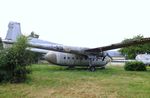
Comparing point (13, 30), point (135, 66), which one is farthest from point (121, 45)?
point (13, 30)

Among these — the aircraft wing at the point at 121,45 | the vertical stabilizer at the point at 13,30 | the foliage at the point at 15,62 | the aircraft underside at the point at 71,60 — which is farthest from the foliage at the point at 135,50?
the foliage at the point at 15,62

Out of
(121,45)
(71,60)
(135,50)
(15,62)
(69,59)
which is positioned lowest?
(15,62)

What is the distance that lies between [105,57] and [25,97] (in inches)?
832

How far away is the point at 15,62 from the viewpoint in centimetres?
1792

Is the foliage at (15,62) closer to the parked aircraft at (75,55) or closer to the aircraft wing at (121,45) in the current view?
the parked aircraft at (75,55)

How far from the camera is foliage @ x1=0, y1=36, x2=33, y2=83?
17.6 metres

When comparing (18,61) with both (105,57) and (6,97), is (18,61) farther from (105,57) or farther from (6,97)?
(105,57)

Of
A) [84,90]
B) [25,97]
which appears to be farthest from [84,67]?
[25,97]

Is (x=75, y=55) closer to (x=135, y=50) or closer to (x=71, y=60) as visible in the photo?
(x=71, y=60)

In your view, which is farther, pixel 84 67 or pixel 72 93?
pixel 84 67

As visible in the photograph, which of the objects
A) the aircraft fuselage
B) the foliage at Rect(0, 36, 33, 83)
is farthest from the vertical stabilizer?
the foliage at Rect(0, 36, 33, 83)

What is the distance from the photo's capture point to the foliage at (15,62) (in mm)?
17641

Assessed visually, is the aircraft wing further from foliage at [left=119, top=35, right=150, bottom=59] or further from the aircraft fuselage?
foliage at [left=119, top=35, right=150, bottom=59]

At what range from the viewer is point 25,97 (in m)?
12.5
